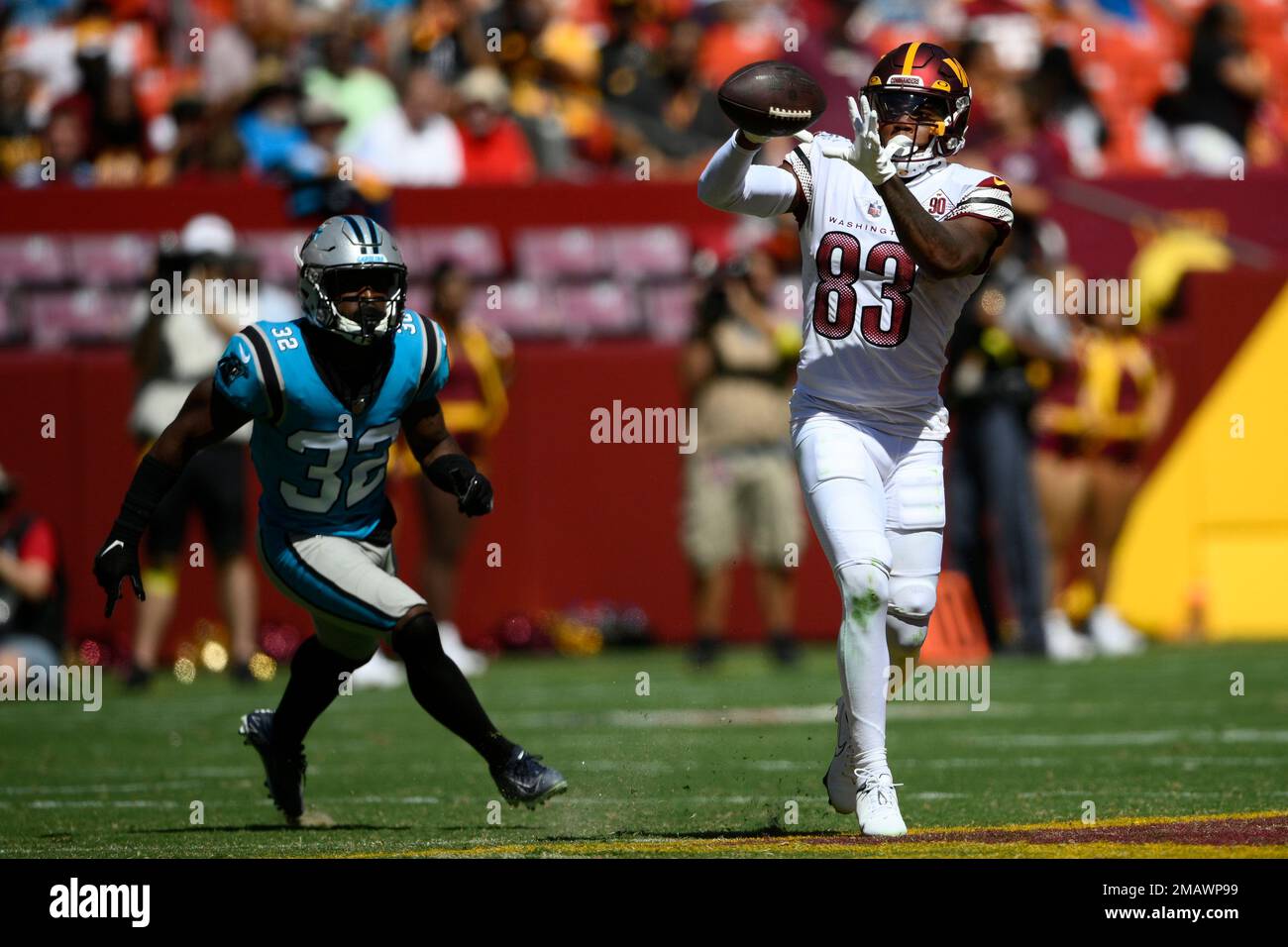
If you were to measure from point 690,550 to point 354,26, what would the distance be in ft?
17.7

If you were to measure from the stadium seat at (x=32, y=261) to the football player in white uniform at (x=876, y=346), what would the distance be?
27.5ft

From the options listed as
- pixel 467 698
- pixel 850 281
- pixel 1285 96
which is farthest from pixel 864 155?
pixel 1285 96

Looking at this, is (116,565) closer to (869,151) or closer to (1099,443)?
(869,151)

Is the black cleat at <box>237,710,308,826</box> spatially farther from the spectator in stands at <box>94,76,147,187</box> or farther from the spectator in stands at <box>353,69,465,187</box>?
the spectator in stands at <box>94,76,147,187</box>

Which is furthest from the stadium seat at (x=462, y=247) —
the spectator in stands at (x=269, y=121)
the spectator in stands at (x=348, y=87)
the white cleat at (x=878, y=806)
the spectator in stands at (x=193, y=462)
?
the white cleat at (x=878, y=806)

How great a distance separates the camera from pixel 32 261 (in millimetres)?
14266

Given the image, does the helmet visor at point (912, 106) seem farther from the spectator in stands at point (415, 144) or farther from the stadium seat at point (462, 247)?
the spectator in stands at point (415, 144)

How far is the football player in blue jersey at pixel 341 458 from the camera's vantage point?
22.4 feet

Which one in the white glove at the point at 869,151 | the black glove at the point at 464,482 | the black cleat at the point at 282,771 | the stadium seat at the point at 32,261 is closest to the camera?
the white glove at the point at 869,151

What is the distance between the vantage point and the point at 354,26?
53.7 ft

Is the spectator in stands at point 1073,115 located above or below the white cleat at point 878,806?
above
